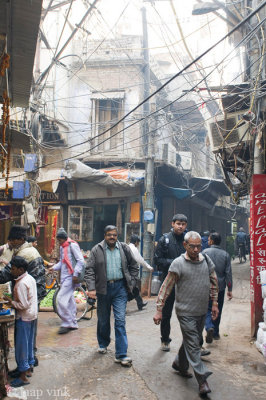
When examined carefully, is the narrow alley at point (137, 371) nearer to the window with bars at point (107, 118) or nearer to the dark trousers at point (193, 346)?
the dark trousers at point (193, 346)

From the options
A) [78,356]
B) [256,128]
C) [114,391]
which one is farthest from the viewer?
[256,128]

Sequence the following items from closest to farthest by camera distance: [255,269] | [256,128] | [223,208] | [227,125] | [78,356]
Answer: [78,356] < [255,269] < [256,128] < [227,125] < [223,208]

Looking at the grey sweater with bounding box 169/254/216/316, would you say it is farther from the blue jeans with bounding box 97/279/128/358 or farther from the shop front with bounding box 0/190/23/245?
the shop front with bounding box 0/190/23/245

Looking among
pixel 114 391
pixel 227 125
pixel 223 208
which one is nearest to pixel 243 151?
pixel 227 125

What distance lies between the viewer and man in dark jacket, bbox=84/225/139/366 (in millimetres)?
5211

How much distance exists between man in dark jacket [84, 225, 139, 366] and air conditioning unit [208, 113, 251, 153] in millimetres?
4792

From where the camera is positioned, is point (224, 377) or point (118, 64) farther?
point (118, 64)

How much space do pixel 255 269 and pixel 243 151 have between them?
12.4 ft

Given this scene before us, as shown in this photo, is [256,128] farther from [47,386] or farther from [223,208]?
[223,208]

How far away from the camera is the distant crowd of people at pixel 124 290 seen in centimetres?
425

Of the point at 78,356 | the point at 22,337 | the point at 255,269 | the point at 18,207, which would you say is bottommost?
the point at 78,356

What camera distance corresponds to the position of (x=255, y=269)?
636cm

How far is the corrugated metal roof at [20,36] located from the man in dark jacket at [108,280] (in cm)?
267

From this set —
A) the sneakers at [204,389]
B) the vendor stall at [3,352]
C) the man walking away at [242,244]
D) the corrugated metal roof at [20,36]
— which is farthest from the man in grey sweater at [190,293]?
the man walking away at [242,244]
